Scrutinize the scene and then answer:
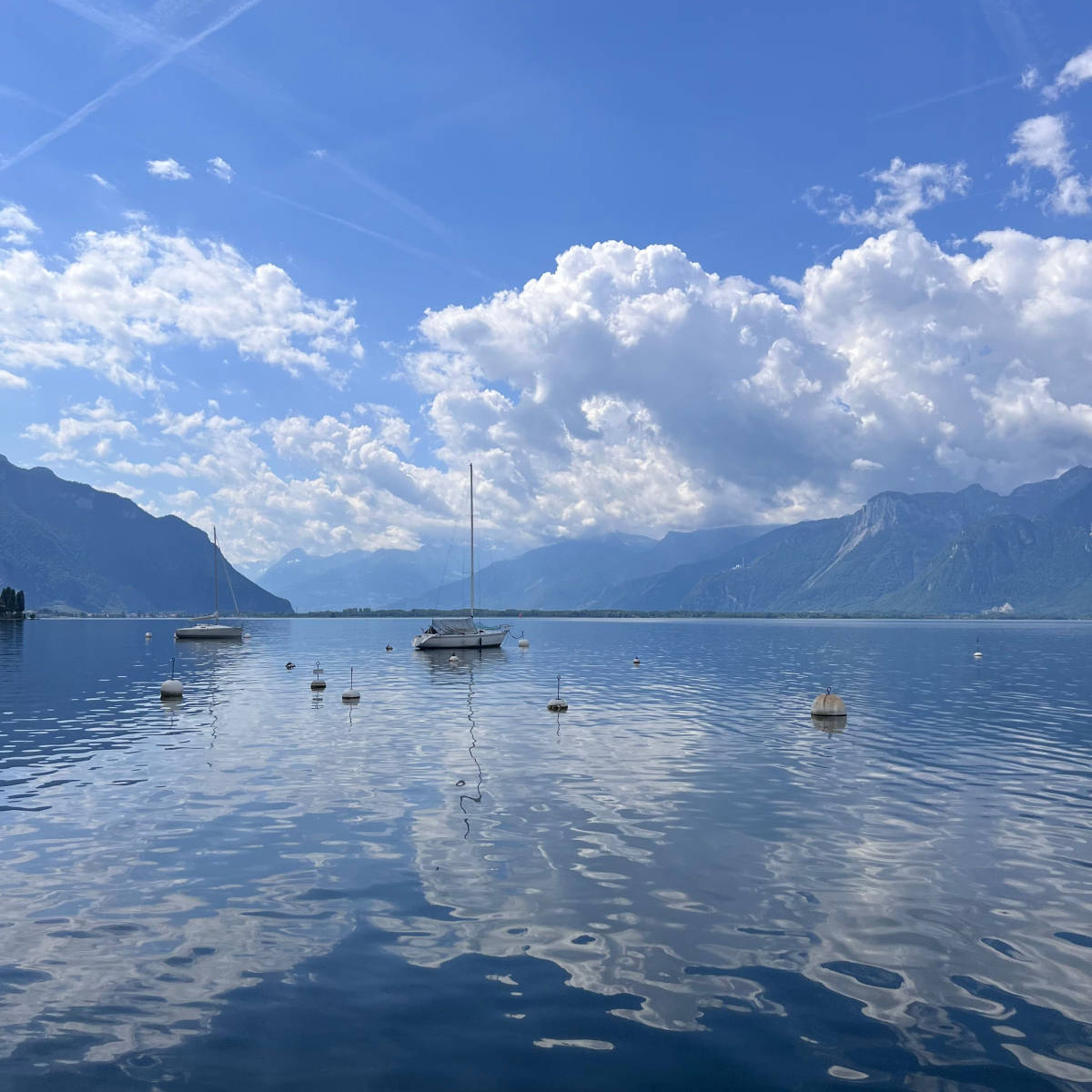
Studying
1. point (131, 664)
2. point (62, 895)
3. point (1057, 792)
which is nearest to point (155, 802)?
point (62, 895)

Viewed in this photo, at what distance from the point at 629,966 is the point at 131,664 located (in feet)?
Result: 366

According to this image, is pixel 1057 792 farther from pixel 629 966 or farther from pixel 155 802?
pixel 155 802

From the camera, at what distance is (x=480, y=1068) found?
13.3 metres

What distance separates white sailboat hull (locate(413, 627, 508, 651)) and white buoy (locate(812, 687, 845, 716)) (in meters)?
88.3

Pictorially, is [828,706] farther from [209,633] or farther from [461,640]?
[209,633]

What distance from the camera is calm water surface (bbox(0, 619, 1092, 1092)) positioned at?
13.8 m

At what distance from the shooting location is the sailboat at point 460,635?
13650 centimetres

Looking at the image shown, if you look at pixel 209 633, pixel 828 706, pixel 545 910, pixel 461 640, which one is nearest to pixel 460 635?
pixel 461 640

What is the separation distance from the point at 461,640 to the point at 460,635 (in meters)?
0.81

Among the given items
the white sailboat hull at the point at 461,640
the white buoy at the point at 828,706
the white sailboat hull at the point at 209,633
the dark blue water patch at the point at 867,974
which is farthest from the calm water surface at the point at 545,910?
the white sailboat hull at the point at 209,633

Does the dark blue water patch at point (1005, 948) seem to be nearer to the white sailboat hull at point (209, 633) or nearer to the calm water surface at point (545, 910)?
the calm water surface at point (545, 910)

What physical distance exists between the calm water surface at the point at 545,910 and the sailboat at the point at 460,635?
87.2 meters

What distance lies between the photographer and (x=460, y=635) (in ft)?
459

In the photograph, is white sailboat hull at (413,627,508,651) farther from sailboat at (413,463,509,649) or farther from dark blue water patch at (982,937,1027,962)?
dark blue water patch at (982,937,1027,962)
